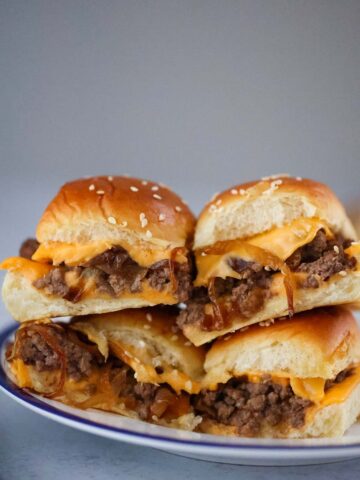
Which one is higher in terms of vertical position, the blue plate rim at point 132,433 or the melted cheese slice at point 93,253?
the melted cheese slice at point 93,253

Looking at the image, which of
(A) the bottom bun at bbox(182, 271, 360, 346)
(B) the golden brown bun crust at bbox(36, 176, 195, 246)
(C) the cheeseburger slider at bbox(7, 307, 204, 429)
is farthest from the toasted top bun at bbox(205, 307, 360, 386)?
(B) the golden brown bun crust at bbox(36, 176, 195, 246)

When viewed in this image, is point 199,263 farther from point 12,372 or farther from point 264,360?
point 12,372

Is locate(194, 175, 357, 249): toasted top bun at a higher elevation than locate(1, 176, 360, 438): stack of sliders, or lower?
higher

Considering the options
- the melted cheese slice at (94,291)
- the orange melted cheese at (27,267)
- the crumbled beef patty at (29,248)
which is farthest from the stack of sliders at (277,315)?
the crumbled beef patty at (29,248)

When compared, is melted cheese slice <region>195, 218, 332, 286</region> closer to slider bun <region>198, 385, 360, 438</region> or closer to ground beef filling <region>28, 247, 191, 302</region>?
ground beef filling <region>28, 247, 191, 302</region>

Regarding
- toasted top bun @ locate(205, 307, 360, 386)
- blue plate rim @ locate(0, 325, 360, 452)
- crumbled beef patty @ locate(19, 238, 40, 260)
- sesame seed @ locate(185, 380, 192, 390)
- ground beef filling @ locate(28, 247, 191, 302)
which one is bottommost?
sesame seed @ locate(185, 380, 192, 390)

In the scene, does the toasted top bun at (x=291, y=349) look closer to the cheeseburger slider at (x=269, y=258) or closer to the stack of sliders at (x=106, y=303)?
the cheeseburger slider at (x=269, y=258)

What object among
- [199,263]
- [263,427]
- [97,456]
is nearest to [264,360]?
[263,427]
